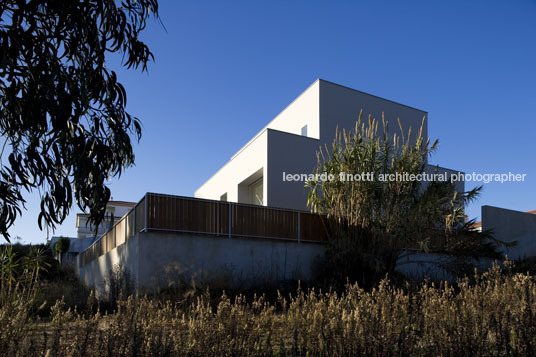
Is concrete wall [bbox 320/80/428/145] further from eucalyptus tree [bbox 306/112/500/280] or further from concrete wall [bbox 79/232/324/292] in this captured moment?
concrete wall [bbox 79/232/324/292]

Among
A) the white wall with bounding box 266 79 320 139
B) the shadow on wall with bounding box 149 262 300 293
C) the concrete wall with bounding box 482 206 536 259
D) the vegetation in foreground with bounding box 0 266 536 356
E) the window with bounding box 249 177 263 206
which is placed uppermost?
the white wall with bounding box 266 79 320 139

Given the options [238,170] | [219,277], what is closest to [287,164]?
[238,170]

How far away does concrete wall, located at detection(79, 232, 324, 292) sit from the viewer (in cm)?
1047

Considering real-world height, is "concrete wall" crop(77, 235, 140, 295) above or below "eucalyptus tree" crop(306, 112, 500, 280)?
Answer: below

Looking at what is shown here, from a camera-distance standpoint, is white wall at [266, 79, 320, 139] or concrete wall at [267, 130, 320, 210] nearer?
concrete wall at [267, 130, 320, 210]

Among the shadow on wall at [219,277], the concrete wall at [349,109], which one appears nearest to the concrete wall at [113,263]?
the shadow on wall at [219,277]

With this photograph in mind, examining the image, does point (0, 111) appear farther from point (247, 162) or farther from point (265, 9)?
point (247, 162)

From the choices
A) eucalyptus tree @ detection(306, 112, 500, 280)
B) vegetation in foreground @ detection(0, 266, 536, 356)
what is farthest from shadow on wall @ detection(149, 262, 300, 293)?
vegetation in foreground @ detection(0, 266, 536, 356)

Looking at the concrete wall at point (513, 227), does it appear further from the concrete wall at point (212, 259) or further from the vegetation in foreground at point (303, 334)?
the vegetation in foreground at point (303, 334)

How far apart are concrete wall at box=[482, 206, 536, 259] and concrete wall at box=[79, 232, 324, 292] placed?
8.66m

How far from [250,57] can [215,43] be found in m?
0.72

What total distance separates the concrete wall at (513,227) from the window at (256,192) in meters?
8.10

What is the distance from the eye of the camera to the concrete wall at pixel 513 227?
59.3 ft

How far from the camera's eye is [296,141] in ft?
53.4
